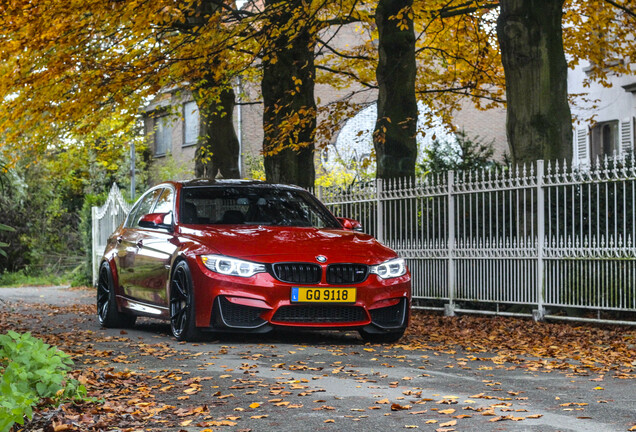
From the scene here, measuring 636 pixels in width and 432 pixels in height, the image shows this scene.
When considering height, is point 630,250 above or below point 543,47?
below

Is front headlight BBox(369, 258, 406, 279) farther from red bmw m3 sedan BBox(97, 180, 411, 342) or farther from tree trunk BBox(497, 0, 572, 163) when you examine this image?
tree trunk BBox(497, 0, 572, 163)

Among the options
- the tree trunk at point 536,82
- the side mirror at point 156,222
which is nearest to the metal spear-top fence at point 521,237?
the tree trunk at point 536,82

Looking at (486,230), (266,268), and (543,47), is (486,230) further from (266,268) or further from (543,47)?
(266,268)

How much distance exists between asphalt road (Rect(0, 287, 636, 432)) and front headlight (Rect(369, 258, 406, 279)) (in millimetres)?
713

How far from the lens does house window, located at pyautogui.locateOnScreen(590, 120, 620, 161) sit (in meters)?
27.6

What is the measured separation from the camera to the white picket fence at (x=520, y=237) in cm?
1294

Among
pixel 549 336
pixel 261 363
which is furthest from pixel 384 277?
pixel 549 336

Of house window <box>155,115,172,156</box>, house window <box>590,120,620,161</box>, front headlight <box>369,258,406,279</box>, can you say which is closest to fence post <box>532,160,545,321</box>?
front headlight <box>369,258,406,279</box>

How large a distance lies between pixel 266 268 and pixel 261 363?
1374 millimetres

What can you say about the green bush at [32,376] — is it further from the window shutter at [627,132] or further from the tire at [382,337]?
the window shutter at [627,132]

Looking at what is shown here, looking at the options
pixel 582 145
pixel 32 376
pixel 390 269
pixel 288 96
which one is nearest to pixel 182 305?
pixel 390 269

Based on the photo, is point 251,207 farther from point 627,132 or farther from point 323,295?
point 627,132

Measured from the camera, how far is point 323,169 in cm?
4184

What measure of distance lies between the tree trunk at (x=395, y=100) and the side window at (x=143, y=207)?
5.47 m
